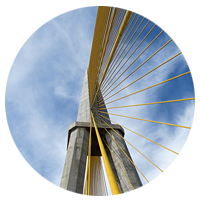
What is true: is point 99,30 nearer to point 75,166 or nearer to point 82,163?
point 82,163

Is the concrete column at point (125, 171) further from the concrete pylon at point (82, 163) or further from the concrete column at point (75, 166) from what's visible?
the concrete column at point (75, 166)

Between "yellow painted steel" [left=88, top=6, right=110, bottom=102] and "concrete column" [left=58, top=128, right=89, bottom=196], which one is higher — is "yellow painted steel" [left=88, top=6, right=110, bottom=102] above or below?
above

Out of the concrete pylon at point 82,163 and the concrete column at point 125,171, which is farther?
the concrete column at point 125,171

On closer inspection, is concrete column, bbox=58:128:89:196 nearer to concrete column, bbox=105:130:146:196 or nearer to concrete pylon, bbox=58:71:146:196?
concrete pylon, bbox=58:71:146:196

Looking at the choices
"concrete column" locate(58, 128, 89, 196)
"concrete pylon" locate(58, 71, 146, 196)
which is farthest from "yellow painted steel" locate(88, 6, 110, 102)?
"concrete column" locate(58, 128, 89, 196)

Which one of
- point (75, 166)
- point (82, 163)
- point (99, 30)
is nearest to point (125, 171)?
point (82, 163)

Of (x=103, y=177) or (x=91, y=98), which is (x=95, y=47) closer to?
(x=91, y=98)

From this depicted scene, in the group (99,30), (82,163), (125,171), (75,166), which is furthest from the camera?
(99,30)

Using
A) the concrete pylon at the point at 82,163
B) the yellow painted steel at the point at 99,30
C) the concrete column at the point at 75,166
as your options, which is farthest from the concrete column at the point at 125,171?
the yellow painted steel at the point at 99,30
